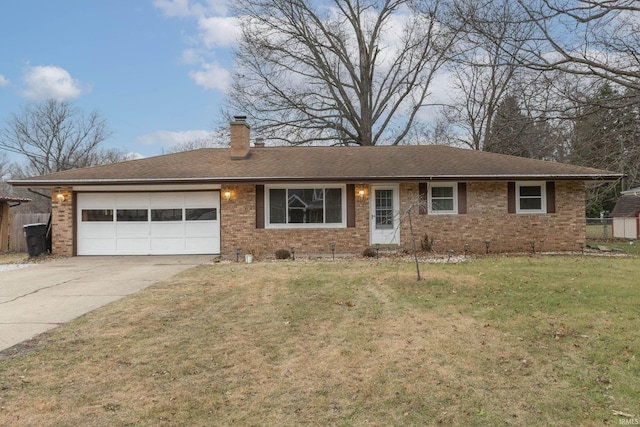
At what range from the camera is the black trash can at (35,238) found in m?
13.5

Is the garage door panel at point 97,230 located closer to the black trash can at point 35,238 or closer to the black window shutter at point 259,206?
the black trash can at point 35,238

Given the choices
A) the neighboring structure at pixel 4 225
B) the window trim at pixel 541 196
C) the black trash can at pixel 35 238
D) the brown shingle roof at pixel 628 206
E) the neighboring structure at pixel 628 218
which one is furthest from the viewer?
the brown shingle roof at pixel 628 206

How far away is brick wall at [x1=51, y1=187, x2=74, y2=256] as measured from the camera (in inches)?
543

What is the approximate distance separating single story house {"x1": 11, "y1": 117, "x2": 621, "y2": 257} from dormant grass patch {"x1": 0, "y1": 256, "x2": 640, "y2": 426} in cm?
614

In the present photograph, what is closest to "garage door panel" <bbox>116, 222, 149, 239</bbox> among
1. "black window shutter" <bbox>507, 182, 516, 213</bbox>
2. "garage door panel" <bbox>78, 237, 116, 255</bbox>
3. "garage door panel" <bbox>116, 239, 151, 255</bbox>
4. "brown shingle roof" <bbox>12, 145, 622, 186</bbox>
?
"garage door panel" <bbox>116, 239, 151, 255</bbox>

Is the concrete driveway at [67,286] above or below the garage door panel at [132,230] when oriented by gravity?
below

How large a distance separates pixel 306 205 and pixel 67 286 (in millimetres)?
7525

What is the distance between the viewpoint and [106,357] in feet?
14.7

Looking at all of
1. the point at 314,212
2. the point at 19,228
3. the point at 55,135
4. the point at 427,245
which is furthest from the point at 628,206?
the point at 55,135

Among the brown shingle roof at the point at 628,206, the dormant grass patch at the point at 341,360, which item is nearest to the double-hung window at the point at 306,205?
the dormant grass patch at the point at 341,360

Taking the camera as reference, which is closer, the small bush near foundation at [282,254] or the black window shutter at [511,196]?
the small bush near foundation at [282,254]

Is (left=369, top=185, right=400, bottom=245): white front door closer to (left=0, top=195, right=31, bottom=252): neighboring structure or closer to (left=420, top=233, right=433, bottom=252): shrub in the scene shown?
(left=420, top=233, right=433, bottom=252): shrub

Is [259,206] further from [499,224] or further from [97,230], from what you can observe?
[499,224]

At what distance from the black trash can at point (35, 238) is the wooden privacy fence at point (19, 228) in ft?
10.7
